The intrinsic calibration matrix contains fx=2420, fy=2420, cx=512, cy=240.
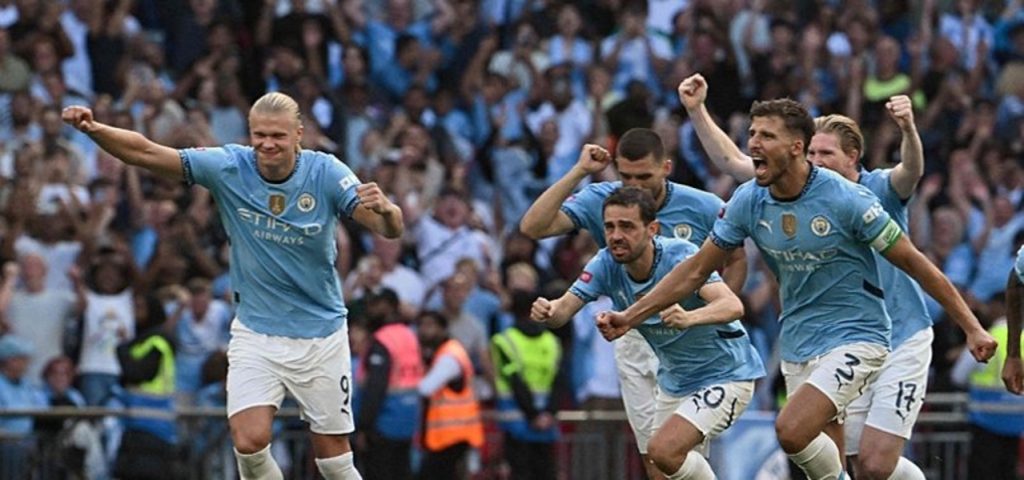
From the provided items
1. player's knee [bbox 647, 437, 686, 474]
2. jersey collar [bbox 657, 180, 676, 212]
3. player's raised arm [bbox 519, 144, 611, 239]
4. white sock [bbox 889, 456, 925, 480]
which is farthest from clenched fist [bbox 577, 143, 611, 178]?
white sock [bbox 889, 456, 925, 480]

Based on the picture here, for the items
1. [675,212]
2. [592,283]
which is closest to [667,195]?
[675,212]

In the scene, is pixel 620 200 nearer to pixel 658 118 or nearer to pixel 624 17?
pixel 658 118

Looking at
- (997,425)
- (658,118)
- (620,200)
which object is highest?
(658,118)

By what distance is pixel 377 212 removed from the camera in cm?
1377

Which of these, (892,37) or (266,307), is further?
(892,37)

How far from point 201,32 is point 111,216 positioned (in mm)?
3735

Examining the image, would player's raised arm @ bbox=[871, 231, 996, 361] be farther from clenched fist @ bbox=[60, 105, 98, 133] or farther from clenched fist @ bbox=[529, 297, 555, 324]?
clenched fist @ bbox=[60, 105, 98, 133]

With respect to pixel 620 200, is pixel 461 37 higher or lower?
higher

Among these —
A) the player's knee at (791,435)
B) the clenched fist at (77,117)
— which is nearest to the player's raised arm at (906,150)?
the player's knee at (791,435)

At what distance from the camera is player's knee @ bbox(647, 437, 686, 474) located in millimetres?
13656

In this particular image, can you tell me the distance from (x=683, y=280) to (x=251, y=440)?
271 cm

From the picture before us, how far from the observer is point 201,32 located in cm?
2467

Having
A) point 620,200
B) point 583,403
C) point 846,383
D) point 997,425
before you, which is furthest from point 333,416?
point 997,425

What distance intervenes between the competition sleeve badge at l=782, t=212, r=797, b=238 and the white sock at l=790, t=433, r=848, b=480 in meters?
1.13
